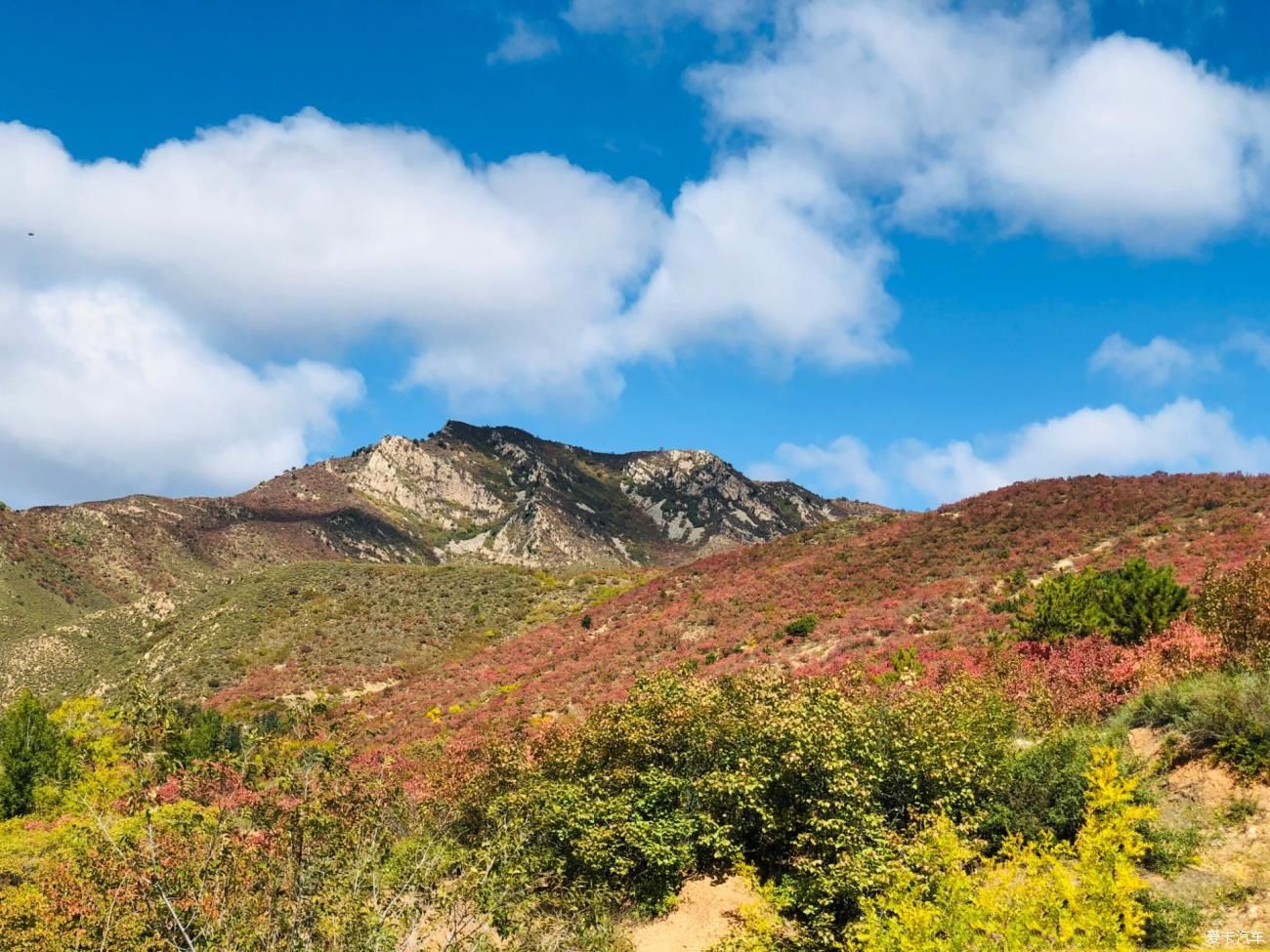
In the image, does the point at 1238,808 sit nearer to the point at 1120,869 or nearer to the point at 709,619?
the point at 1120,869

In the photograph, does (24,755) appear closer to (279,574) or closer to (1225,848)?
(1225,848)

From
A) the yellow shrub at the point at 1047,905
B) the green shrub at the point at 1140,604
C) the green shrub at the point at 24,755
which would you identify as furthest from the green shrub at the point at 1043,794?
the green shrub at the point at 24,755

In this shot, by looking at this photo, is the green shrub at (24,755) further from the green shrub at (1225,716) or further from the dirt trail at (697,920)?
the green shrub at (1225,716)

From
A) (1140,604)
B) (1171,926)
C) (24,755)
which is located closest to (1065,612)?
(1140,604)

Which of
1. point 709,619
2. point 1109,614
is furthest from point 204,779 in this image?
point 709,619

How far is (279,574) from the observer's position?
7450 cm

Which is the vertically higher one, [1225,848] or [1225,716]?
[1225,716]

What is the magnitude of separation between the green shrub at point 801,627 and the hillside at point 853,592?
0.34 m

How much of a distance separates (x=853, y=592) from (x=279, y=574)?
59.0m

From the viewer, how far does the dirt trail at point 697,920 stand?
47.1ft

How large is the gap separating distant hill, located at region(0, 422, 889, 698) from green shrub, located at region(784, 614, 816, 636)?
24.4 meters

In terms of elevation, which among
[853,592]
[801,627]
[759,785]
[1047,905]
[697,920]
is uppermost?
[853,592]

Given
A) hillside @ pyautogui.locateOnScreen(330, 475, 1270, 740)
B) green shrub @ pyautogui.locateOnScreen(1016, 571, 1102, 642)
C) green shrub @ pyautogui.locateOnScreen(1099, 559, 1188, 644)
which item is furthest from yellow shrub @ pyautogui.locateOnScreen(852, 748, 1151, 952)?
hillside @ pyautogui.locateOnScreen(330, 475, 1270, 740)

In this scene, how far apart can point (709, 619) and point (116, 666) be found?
53241mm
